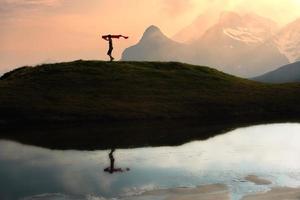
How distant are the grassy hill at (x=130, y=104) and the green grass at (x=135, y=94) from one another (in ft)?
0.47

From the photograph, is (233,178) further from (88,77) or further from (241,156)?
(88,77)

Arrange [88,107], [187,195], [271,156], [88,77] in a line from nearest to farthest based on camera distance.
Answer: [187,195] → [271,156] → [88,107] → [88,77]

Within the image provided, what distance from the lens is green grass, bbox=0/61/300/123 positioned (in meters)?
78.1

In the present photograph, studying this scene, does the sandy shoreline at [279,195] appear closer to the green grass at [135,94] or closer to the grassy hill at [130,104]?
the grassy hill at [130,104]

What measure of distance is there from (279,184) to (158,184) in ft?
24.4

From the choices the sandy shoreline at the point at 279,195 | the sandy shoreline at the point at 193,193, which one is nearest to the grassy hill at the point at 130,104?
the sandy shoreline at the point at 193,193

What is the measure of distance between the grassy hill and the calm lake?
6020 millimetres

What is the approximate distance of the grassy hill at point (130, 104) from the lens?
60500 mm

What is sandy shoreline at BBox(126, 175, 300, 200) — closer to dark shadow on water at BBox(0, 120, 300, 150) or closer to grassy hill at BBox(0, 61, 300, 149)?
dark shadow on water at BBox(0, 120, 300, 150)

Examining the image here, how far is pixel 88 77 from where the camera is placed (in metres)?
99.9

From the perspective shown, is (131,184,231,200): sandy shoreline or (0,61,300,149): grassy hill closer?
(131,184,231,200): sandy shoreline

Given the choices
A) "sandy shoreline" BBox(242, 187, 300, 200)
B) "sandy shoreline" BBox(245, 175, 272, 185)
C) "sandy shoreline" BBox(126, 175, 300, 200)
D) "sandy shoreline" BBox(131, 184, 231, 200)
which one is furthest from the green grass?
"sandy shoreline" BBox(242, 187, 300, 200)

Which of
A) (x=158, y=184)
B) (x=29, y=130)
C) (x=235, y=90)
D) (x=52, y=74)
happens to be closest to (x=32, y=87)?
(x=52, y=74)

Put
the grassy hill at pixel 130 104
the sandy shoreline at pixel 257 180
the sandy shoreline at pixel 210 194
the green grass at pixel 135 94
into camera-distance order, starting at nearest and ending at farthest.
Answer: the sandy shoreline at pixel 210 194
the sandy shoreline at pixel 257 180
the grassy hill at pixel 130 104
the green grass at pixel 135 94
